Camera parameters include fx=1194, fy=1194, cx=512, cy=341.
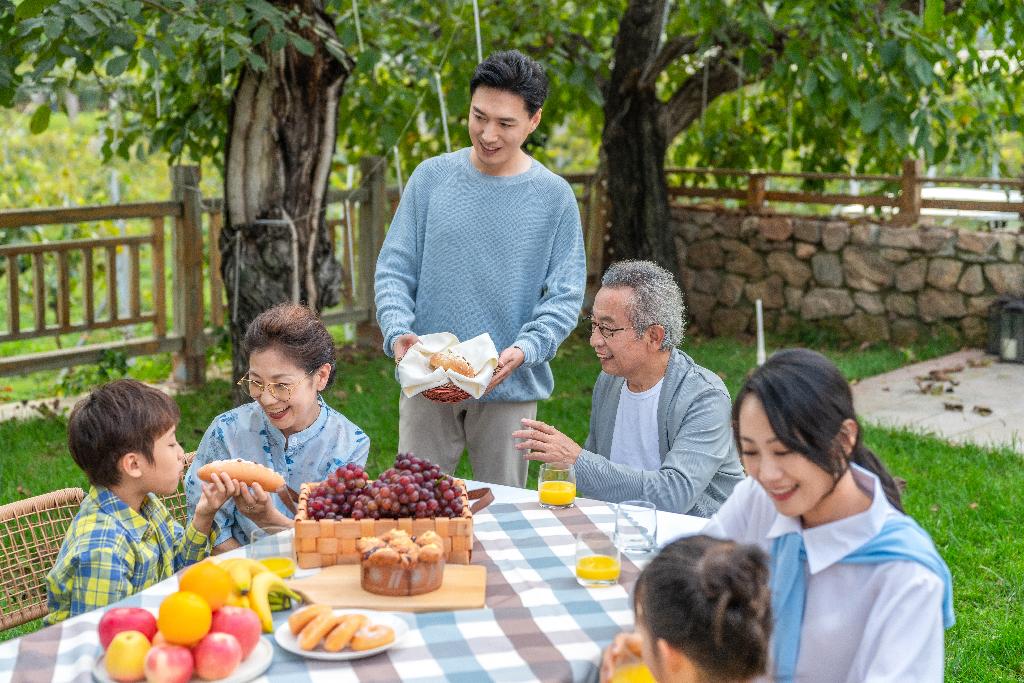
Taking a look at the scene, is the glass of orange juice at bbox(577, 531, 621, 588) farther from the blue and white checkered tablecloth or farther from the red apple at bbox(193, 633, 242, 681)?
the red apple at bbox(193, 633, 242, 681)

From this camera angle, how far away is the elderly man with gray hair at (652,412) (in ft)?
10.7

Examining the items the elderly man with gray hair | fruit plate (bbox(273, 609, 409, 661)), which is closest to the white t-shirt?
the elderly man with gray hair

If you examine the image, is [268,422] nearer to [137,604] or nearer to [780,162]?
[137,604]

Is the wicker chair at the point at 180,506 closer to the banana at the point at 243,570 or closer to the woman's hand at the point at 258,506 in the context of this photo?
the woman's hand at the point at 258,506

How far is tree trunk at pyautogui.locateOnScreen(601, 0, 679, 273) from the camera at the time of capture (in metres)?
9.05

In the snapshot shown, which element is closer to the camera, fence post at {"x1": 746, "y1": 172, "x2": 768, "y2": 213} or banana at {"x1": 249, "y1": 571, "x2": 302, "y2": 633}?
banana at {"x1": 249, "y1": 571, "x2": 302, "y2": 633}

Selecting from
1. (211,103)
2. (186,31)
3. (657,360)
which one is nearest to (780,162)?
(211,103)

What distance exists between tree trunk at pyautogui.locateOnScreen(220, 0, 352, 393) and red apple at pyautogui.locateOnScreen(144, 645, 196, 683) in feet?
14.4

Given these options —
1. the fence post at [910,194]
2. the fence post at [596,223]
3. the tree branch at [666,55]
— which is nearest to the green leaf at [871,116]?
the tree branch at [666,55]

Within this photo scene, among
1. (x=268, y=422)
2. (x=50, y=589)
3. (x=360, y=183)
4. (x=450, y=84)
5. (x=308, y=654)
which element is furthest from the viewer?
(x=360, y=183)

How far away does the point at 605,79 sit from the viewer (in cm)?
934

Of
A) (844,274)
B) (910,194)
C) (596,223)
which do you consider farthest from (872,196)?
(596,223)

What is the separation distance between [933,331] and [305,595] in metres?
7.94

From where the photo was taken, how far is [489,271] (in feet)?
12.6
